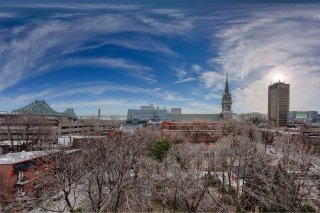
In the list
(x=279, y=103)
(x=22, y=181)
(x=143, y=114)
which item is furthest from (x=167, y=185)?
(x=279, y=103)

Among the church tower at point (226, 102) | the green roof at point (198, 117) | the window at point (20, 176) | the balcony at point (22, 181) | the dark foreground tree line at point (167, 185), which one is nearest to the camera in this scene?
the dark foreground tree line at point (167, 185)

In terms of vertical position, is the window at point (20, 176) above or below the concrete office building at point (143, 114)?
below

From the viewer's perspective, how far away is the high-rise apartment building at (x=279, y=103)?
Answer: 81.1m

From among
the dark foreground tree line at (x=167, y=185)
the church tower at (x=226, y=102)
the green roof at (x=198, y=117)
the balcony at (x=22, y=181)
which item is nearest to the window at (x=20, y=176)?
the balcony at (x=22, y=181)

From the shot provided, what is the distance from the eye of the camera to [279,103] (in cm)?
8131

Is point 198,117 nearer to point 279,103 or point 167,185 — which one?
point 279,103

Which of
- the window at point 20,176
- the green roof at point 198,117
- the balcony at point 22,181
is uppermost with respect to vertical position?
the green roof at point 198,117

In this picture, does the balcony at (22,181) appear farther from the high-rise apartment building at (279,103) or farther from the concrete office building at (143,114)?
the high-rise apartment building at (279,103)

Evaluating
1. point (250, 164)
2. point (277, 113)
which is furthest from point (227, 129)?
point (277, 113)

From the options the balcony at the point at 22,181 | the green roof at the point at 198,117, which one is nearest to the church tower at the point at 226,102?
the green roof at the point at 198,117

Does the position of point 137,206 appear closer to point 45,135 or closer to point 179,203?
point 179,203

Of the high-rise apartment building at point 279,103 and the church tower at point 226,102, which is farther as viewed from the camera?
the high-rise apartment building at point 279,103

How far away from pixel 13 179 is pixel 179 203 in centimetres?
878

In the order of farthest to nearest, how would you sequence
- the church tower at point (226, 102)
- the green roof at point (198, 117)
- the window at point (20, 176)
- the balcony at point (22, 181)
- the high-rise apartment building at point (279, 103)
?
the high-rise apartment building at point (279, 103)
the church tower at point (226, 102)
the green roof at point (198, 117)
the window at point (20, 176)
the balcony at point (22, 181)
